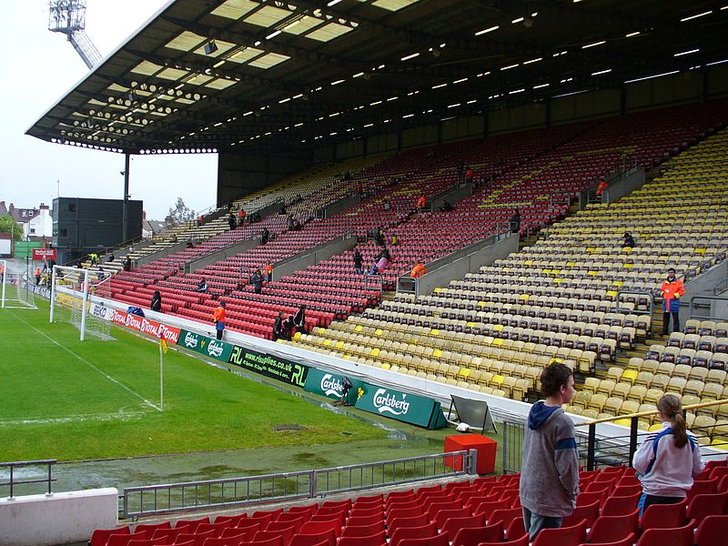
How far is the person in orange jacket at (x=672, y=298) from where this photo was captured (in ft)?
59.4

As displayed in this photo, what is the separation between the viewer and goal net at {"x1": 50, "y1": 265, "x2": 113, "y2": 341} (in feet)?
103

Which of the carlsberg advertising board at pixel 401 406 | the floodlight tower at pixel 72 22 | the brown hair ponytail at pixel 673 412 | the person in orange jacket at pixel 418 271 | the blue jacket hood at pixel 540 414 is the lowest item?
the carlsberg advertising board at pixel 401 406

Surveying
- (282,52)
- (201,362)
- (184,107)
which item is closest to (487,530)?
(201,362)

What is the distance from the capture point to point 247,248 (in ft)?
155

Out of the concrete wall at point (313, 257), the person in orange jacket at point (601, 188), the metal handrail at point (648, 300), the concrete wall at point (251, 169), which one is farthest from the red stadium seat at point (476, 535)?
the concrete wall at point (251, 169)

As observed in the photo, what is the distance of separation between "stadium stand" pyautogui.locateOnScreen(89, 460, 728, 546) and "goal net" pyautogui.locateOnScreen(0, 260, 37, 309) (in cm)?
3761

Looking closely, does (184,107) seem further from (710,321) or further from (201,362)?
(710,321)

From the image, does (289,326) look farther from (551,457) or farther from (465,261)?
(551,457)

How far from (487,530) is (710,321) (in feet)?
45.6

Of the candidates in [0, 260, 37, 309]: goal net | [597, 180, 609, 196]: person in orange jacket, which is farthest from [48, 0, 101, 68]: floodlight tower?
[597, 180, 609, 196]: person in orange jacket

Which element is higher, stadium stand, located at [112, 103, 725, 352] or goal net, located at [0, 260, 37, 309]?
stadium stand, located at [112, 103, 725, 352]

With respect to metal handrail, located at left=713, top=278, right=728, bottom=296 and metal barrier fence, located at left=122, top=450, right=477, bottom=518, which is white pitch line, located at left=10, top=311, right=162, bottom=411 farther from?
metal handrail, located at left=713, top=278, right=728, bottom=296

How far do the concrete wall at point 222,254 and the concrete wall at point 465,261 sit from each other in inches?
829

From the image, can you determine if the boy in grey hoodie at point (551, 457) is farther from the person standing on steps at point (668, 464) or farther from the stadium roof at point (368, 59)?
the stadium roof at point (368, 59)
